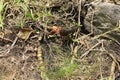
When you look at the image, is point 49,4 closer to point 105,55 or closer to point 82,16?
point 82,16

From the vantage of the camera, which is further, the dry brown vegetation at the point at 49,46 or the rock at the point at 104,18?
the rock at the point at 104,18

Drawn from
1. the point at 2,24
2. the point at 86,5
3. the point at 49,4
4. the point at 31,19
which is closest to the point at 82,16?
the point at 86,5

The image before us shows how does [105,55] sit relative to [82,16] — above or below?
below

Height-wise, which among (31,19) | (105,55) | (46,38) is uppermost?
(31,19)

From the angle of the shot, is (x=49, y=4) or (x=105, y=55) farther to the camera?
(x=49, y=4)

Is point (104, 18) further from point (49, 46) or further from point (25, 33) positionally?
point (25, 33)

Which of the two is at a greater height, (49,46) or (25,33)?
(25,33)

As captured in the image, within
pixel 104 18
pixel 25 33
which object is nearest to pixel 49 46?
pixel 25 33

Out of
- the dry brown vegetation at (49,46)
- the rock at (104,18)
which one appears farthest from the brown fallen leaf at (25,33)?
the rock at (104,18)

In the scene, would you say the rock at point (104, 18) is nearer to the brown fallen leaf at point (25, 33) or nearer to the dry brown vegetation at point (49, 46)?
the dry brown vegetation at point (49, 46)
